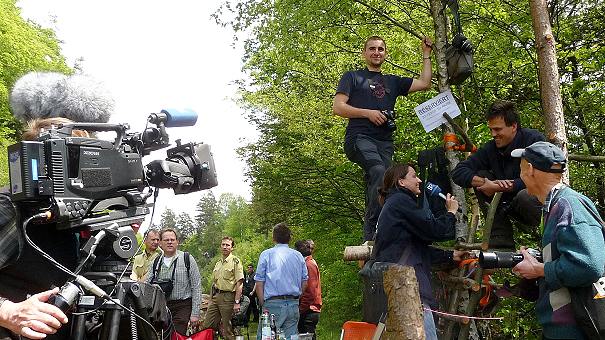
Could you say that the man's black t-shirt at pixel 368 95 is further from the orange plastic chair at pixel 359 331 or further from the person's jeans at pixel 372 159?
the orange plastic chair at pixel 359 331

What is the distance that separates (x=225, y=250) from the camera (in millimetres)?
10805


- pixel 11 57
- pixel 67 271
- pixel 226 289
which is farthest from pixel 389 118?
pixel 11 57

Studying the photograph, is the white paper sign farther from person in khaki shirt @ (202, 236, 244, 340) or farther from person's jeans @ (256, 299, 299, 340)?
person in khaki shirt @ (202, 236, 244, 340)

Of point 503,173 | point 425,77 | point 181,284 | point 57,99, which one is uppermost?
point 425,77

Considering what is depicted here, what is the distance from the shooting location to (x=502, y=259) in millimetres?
3869

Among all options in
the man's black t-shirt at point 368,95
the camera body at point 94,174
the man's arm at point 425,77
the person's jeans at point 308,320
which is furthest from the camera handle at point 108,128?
the person's jeans at point 308,320

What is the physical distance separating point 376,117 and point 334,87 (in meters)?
11.3

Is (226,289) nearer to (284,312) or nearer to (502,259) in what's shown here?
(284,312)

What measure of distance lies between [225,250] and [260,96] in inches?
439

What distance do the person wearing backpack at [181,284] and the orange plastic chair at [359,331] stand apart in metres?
3.00

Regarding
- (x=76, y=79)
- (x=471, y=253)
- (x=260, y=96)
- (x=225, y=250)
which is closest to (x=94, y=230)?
(x=76, y=79)

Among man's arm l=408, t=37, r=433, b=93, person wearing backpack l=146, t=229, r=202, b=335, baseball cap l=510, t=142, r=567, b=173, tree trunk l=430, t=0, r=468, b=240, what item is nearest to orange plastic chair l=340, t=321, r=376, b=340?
tree trunk l=430, t=0, r=468, b=240

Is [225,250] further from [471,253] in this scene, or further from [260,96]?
[260,96]

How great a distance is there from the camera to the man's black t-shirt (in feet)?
20.6
